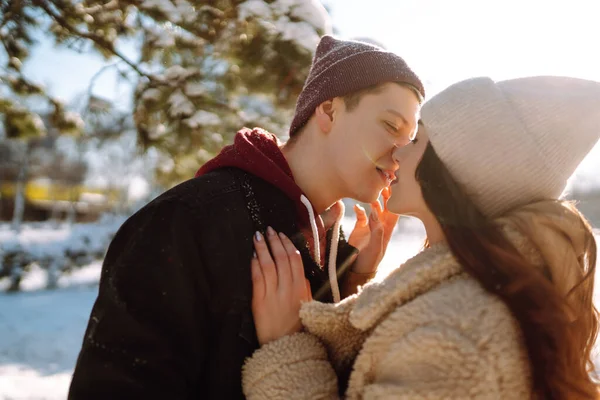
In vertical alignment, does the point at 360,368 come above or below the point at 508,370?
above

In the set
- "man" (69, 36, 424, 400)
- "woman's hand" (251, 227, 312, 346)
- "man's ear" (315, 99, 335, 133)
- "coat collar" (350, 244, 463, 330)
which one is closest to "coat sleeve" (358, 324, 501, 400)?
"coat collar" (350, 244, 463, 330)

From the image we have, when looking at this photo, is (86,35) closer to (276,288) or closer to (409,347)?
(276,288)

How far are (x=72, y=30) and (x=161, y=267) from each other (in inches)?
101

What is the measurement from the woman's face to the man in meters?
0.33

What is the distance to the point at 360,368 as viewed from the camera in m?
1.29

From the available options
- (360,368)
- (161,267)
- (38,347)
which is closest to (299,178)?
(161,267)

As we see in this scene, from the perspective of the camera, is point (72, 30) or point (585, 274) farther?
point (72, 30)

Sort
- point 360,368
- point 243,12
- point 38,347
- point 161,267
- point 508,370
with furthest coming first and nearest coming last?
point 38,347
point 243,12
point 161,267
point 360,368
point 508,370

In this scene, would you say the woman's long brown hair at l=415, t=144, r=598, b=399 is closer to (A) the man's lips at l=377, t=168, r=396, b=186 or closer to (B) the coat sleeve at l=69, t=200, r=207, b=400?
(A) the man's lips at l=377, t=168, r=396, b=186

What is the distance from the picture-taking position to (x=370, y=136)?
190 centimetres

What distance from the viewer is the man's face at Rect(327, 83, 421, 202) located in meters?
1.91

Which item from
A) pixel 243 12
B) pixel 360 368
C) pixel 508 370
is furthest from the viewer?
pixel 243 12

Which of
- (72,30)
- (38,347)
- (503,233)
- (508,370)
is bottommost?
(508,370)

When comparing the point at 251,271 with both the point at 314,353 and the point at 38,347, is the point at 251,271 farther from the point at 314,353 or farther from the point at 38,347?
the point at 38,347
